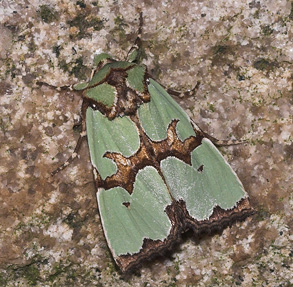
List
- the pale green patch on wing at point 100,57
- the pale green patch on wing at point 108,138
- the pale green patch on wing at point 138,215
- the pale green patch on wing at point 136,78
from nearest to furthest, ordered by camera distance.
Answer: the pale green patch on wing at point 138,215 → the pale green patch on wing at point 108,138 → the pale green patch on wing at point 136,78 → the pale green patch on wing at point 100,57

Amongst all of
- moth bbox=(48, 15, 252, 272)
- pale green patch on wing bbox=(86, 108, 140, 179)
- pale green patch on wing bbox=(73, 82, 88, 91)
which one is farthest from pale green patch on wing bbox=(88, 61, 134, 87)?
pale green patch on wing bbox=(86, 108, 140, 179)

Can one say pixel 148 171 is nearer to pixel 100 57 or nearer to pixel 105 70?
pixel 105 70

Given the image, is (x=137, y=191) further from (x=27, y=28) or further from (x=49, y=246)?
(x=27, y=28)

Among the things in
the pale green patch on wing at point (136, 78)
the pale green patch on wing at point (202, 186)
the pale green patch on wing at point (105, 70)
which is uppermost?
the pale green patch on wing at point (105, 70)

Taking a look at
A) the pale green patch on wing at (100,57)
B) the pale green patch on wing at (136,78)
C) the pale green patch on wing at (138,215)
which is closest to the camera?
the pale green patch on wing at (138,215)

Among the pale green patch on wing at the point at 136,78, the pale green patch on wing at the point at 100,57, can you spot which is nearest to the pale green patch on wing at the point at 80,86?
the pale green patch on wing at the point at 100,57

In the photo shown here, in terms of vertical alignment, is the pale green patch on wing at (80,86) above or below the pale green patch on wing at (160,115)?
above

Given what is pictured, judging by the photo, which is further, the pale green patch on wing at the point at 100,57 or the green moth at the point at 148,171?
the pale green patch on wing at the point at 100,57

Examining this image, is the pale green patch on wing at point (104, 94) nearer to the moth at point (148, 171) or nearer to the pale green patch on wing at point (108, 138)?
the moth at point (148, 171)

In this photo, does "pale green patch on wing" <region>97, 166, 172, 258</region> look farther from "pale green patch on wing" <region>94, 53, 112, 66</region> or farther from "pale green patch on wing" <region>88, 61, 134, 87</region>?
"pale green patch on wing" <region>94, 53, 112, 66</region>
